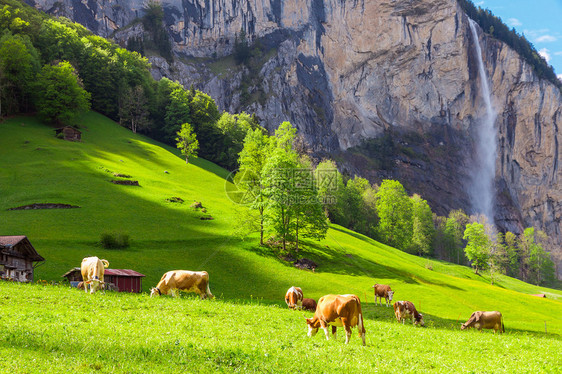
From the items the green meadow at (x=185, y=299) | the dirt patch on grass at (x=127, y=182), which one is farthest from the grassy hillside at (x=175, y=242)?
the dirt patch on grass at (x=127, y=182)

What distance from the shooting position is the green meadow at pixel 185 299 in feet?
41.7

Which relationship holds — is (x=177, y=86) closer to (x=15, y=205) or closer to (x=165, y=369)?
(x=15, y=205)

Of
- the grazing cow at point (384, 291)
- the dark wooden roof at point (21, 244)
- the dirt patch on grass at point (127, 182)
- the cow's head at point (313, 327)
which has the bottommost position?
the grazing cow at point (384, 291)

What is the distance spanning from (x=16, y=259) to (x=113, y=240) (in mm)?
13128

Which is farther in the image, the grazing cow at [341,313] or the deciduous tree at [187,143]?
the deciduous tree at [187,143]

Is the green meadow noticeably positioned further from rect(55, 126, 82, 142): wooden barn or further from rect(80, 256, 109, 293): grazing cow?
rect(55, 126, 82, 142): wooden barn

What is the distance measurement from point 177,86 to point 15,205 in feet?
303

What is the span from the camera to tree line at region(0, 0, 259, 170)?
313ft

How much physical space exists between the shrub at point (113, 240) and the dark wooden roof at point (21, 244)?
10594 mm

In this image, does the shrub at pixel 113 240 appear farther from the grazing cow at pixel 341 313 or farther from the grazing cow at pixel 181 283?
the grazing cow at pixel 341 313

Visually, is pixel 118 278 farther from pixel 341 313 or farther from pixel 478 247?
pixel 478 247

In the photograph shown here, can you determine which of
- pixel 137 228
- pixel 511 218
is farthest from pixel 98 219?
pixel 511 218

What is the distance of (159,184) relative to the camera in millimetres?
76500

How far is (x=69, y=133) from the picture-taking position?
3558 inches
